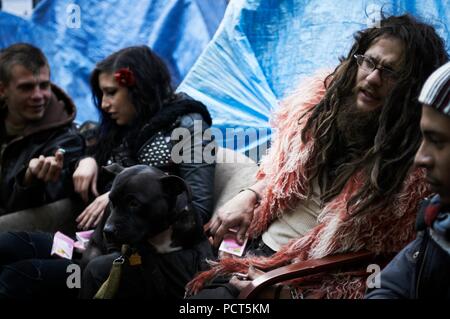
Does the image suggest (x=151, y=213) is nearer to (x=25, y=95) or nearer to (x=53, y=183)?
(x=53, y=183)

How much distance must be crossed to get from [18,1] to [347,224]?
6.57 metres

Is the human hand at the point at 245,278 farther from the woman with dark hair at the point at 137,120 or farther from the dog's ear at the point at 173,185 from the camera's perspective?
the woman with dark hair at the point at 137,120

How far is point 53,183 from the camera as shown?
12.3 feet

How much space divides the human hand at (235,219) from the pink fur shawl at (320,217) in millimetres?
62

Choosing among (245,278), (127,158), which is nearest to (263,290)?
(245,278)

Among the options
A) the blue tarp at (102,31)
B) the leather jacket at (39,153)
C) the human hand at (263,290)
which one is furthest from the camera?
the blue tarp at (102,31)

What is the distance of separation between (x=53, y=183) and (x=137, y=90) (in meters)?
0.63

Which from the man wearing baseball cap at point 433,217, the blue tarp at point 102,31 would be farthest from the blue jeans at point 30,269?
the blue tarp at point 102,31

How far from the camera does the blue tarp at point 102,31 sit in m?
4.98

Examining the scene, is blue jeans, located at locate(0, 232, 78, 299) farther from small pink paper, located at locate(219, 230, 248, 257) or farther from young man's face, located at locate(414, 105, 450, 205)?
young man's face, located at locate(414, 105, 450, 205)

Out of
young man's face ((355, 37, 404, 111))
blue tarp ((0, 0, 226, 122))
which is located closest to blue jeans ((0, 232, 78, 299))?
young man's face ((355, 37, 404, 111))

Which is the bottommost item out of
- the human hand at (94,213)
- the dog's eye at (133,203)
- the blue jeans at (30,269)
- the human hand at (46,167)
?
the blue jeans at (30,269)

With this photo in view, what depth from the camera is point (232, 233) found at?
119 inches

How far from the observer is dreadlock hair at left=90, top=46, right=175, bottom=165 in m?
3.65
